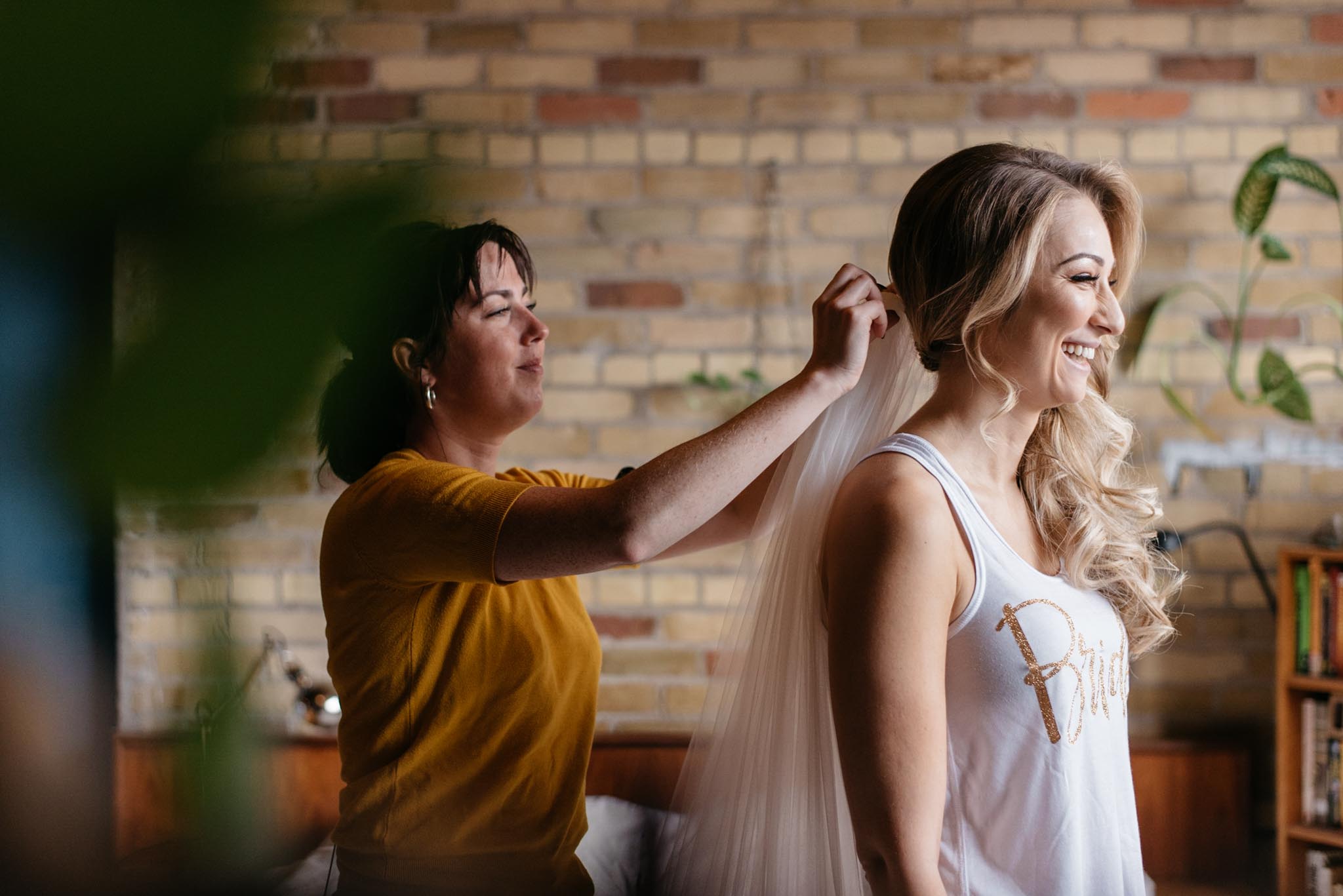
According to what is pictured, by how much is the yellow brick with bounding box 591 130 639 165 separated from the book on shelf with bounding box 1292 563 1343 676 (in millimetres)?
2005

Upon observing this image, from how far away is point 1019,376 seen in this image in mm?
1106

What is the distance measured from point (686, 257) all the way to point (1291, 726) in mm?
1926

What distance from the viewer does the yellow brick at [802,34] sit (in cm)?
263

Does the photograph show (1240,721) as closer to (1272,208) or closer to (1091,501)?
(1272,208)

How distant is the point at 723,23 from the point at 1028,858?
2.28 metres

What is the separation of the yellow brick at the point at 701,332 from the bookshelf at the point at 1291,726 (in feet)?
4.75

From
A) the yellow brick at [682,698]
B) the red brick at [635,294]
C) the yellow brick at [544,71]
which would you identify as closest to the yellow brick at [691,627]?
the yellow brick at [682,698]

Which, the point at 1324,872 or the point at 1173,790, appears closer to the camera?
the point at 1324,872

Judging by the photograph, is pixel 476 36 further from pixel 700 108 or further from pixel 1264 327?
pixel 1264 327

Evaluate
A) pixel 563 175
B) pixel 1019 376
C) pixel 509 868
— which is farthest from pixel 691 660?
pixel 509 868

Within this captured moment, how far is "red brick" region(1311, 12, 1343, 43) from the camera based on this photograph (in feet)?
8.52

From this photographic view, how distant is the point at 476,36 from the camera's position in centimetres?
259

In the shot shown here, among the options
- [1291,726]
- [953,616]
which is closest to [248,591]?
[953,616]

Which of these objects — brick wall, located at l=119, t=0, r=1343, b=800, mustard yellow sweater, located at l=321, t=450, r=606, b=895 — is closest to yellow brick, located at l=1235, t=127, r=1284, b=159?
brick wall, located at l=119, t=0, r=1343, b=800
